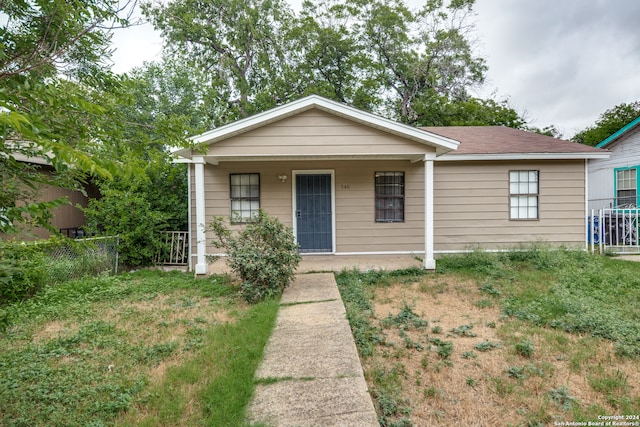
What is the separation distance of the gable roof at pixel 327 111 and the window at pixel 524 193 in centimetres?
284

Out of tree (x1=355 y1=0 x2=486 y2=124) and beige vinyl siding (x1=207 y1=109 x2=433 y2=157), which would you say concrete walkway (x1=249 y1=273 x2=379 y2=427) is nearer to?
beige vinyl siding (x1=207 y1=109 x2=433 y2=157)

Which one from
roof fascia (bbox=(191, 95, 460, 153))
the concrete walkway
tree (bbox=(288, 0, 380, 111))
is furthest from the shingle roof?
tree (bbox=(288, 0, 380, 111))

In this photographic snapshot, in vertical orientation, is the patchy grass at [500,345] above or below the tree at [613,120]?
below

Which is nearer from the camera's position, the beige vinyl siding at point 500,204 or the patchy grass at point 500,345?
the patchy grass at point 500,345

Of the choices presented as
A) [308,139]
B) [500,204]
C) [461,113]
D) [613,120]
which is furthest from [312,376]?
[613,120]

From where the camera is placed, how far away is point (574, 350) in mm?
3178

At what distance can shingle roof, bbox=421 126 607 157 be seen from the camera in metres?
7.53

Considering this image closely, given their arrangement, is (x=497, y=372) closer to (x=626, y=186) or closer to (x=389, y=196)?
(x=389, y=196)

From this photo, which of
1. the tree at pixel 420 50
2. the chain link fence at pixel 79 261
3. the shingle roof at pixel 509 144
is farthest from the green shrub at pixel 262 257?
the tree at pixel 420 50

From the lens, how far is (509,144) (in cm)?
812

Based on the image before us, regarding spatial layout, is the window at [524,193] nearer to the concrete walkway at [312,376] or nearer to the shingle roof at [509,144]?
the shingle roof at [509,144]

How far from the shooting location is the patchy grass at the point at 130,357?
225 cm

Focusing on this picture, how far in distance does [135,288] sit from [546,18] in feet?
57.3

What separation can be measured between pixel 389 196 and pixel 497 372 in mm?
5324
